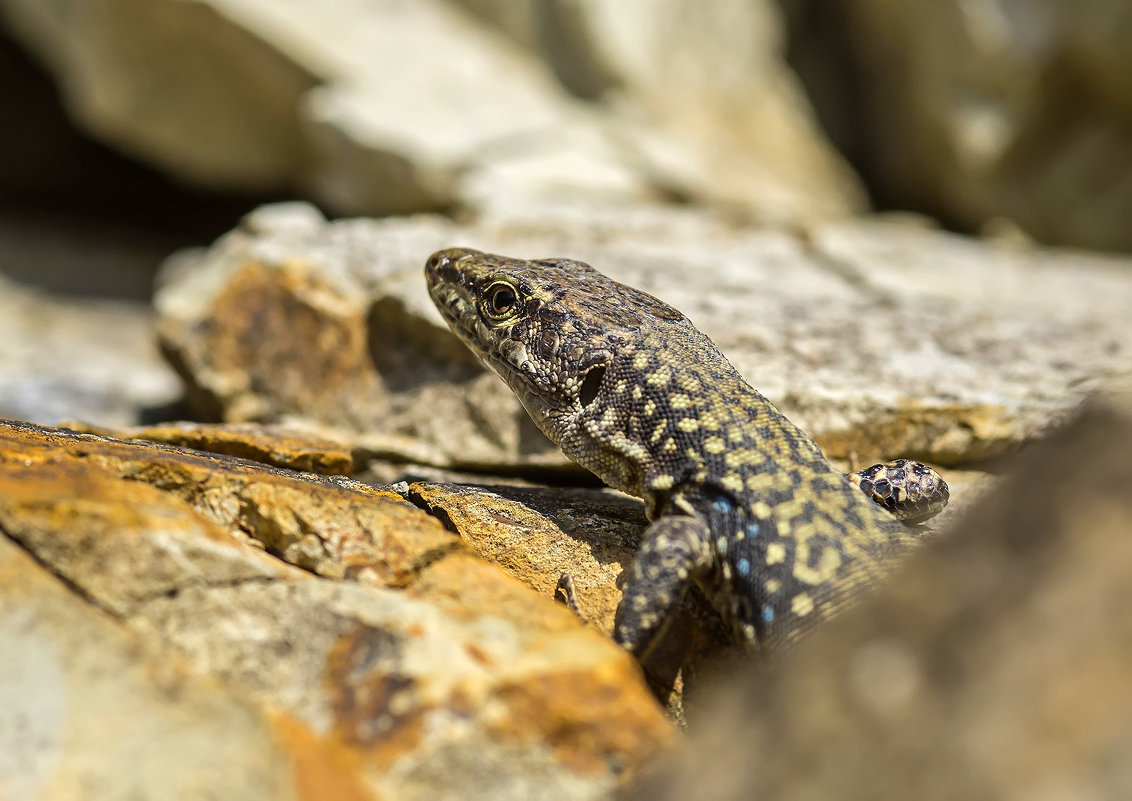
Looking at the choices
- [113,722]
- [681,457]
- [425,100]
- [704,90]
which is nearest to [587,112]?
[704,90]

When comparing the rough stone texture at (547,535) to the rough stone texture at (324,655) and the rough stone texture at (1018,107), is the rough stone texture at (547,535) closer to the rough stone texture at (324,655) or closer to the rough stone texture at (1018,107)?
the rough stone texture at (324,655)

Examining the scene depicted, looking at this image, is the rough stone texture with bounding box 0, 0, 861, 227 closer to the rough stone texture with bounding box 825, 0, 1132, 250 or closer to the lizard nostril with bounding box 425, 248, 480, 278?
the rough stone texture with bounding box 825, 0, 1132, 250

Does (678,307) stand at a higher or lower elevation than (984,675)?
lower

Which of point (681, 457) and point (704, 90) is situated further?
point (704, 90)

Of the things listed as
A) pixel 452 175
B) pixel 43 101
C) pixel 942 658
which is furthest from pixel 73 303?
pixel 942 658

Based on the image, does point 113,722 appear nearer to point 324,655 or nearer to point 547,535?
point 324,655

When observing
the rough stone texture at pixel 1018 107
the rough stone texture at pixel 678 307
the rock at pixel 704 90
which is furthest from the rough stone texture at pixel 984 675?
the rough stone texture at pixel 1018 107

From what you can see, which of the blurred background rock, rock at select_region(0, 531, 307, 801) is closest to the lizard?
rock at select_region(0, 531, 307, 801)
